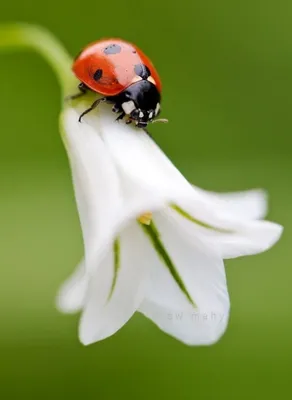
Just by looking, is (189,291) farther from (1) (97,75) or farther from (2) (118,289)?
(1) (97,75)

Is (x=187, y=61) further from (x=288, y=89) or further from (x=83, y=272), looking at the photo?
(x=83, y=272)

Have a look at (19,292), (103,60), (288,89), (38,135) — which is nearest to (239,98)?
(288,89)

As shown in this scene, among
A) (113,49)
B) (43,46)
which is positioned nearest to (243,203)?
(113,49)

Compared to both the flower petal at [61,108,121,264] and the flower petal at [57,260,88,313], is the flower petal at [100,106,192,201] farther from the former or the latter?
the flower petal at [57,260,88,313]

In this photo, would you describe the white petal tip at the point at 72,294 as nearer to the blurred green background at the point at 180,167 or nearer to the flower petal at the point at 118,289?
the flower petal at the point at 118,289

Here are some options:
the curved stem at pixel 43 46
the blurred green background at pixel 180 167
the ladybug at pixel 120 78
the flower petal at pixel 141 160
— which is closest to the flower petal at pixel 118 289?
the flower petal at pixel 141 160

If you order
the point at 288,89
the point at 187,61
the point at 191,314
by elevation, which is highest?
the point at 187,61
